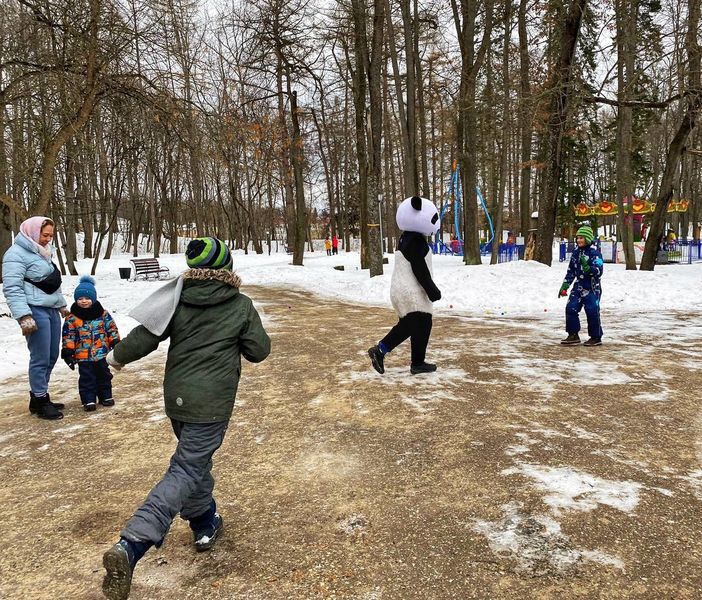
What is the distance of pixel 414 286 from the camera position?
577cm

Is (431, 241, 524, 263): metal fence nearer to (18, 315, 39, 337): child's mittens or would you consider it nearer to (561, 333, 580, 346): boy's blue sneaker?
(561, 333, 580, 346): boy's blue sneaker

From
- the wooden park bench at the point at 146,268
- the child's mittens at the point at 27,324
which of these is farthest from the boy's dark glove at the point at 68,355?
the wooden park bench at the point at 146,268

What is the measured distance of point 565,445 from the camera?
12.5 feet

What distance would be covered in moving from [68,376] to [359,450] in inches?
171

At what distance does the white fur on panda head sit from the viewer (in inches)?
231

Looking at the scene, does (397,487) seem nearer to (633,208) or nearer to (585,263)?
(585,263)

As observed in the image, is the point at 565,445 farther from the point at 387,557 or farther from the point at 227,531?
the point at 227,531

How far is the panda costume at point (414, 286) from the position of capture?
18.9 ft

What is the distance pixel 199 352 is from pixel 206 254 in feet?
1.65

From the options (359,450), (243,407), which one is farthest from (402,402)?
(243,407)

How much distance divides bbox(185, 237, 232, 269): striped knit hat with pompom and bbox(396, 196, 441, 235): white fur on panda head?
3.47m

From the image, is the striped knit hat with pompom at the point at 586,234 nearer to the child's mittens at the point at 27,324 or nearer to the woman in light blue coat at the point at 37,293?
the woman in light blue coat at the point at 37,293

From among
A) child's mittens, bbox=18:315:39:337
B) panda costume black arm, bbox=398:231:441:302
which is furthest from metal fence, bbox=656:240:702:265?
child's mittens, bbox=18:315:39:337

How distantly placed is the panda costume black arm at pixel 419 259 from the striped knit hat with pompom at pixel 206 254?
10.8 ft
